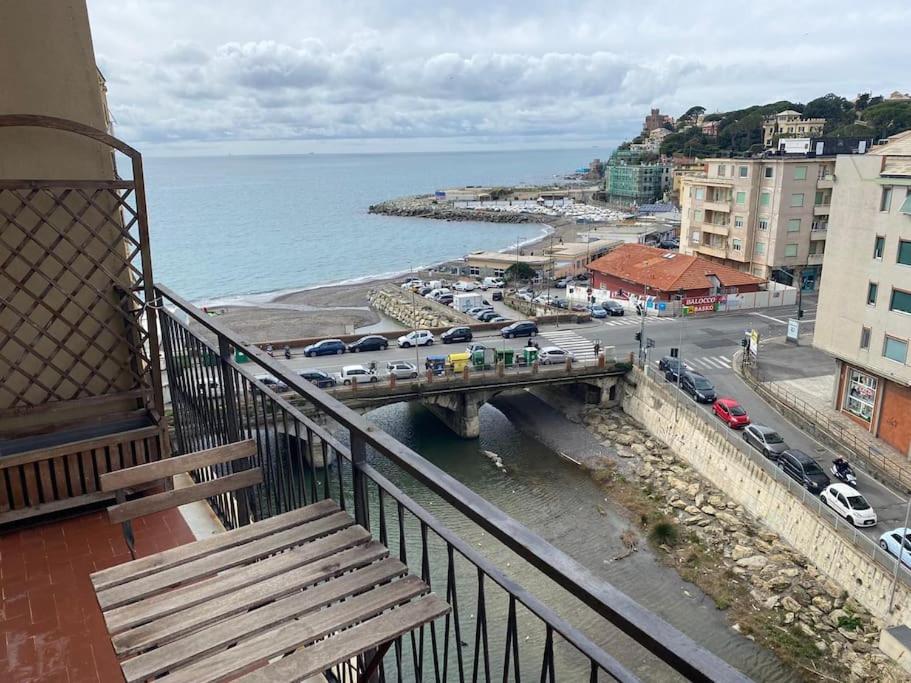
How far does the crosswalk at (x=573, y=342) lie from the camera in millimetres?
30678

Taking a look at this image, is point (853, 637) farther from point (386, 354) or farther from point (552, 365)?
point (386, 354)

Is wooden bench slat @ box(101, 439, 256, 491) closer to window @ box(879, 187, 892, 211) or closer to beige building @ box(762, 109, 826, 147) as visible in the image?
window @ box(879, 187, 892, 211)

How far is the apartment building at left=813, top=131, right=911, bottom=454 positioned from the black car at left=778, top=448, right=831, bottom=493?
3.35 m

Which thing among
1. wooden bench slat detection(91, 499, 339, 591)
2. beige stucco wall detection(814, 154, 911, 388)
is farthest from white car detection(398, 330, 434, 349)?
wooden bench slat detection(91, 499, 339, 591)

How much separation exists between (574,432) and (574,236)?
64492 millimetres

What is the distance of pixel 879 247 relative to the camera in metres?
20.2

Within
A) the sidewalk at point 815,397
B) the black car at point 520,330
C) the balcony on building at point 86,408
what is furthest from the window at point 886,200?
the balcony on building at point 86,408

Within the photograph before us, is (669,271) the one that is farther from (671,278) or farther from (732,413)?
(732,413)

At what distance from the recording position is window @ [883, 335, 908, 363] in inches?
767

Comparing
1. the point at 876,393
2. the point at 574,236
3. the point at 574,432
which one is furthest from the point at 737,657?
the point at 574,236

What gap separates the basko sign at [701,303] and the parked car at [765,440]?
16.6m

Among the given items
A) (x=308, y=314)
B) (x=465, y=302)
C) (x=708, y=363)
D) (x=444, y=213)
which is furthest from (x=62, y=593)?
(x=444, y=213)

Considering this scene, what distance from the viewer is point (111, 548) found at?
486cm

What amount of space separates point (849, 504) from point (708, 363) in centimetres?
1219
